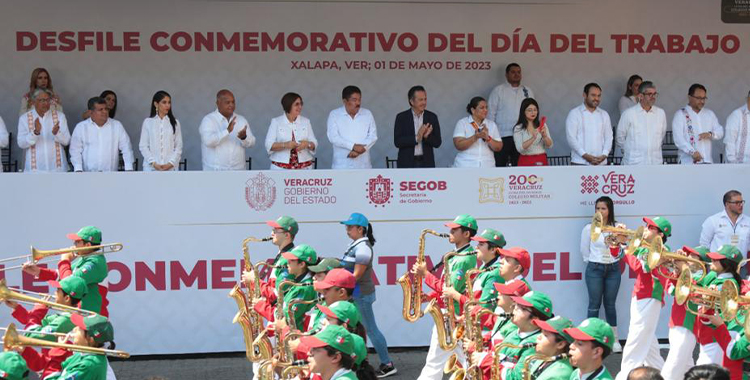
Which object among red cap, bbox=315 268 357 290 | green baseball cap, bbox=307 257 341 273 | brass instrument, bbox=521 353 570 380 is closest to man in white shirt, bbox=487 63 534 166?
green baseball cap, bbox=307 257 341 273

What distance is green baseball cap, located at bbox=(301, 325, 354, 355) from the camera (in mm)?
6427

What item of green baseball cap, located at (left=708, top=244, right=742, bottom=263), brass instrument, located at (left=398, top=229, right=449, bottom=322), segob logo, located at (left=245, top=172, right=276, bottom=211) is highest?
segob logo, located at (left=245, top=172, right=276, bottom=211)

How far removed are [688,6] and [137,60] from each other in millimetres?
7630

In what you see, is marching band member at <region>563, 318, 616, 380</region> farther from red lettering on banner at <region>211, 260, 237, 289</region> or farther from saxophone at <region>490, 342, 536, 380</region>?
red lettering on banner at <region>211, 260, 237, 289</region>

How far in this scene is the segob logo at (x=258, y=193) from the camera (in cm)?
1206

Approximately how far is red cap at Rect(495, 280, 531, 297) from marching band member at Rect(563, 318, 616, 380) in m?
1.55

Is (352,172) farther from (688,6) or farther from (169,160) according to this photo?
(688,6)

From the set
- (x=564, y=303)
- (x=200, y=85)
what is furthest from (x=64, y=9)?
(x=564, y=303)

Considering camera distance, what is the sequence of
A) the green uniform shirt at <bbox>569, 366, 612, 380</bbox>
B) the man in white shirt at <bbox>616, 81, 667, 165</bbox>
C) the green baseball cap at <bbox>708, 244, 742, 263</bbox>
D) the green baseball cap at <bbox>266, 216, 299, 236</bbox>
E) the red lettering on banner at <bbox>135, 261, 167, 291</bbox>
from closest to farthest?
1. the green uniform shirt at <bbox>569, 366, 612, 380</bbox>
2. the green baseball cap at <bbox>708, 244, 742, 263</bbox>
3. the green baseball cap at <bbox>266, 216, 299, 236</bbox>
4. the red lettering on banner at <bbox>135, 261, 167, 291</bbox>
5. the man in white shirt at <bbox>616, 81, 667, 165</bbox>

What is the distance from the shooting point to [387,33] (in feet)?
49.4

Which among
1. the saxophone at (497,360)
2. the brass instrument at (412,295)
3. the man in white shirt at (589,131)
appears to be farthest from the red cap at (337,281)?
the man in white shirt at (589,131)

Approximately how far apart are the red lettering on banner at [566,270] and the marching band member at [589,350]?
6244 mm

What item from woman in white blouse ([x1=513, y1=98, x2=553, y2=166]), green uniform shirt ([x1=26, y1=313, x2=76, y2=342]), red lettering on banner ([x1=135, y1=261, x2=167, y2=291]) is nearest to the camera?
green uniform shirt ([x1=26, y1=313, x2=76, y2=342])

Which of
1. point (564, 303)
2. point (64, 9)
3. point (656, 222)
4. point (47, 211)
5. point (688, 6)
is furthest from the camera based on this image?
point (688, 6)
